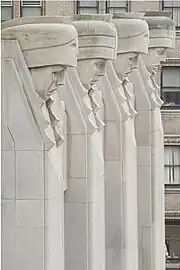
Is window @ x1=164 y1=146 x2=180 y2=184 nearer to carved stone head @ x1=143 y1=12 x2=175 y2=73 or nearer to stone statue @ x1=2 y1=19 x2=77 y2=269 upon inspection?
carved stone head @ x1=143 y1=12 x2=175 y2=73

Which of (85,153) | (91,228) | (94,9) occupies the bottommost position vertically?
(91,228)

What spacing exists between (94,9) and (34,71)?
2387 cm

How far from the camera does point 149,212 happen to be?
21.0 meters

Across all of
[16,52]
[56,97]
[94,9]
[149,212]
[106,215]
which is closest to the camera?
[16,52]

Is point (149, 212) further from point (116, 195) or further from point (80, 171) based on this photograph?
point (80, 171)

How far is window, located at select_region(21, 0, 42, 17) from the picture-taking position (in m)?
34.2

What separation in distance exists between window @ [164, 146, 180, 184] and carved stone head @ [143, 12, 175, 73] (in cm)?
1559

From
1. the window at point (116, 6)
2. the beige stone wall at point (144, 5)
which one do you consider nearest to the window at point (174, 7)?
the beige stone wall at point (144, 5)

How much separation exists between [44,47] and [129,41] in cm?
544

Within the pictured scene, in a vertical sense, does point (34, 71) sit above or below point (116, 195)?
above

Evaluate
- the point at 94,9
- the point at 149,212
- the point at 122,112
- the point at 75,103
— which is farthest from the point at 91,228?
the point at 94,9

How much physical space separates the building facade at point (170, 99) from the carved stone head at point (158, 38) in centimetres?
1417

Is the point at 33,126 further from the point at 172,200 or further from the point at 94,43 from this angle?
the point at 172,200

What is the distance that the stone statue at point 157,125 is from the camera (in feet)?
69.7
